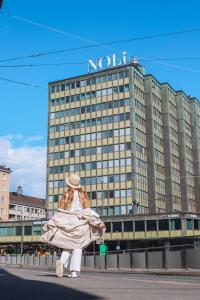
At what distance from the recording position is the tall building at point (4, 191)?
114344mm

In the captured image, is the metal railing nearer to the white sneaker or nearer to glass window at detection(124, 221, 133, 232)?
the white sneaker

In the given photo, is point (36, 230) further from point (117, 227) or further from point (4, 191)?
point (4, 191)

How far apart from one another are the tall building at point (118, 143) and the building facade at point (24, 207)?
3203 cm

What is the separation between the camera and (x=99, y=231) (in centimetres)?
1375

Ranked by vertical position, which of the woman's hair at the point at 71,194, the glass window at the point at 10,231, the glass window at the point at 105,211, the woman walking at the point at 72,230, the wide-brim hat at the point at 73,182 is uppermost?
the glass window at the point at 105,211

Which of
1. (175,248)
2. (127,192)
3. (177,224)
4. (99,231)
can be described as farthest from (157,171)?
(99,231)

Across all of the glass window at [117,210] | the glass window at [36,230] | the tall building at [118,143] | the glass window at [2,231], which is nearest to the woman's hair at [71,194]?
the tall building at [118,143]

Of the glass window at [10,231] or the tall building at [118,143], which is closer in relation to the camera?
the tall building at [118,143]

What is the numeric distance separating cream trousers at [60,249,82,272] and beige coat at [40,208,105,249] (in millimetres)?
164

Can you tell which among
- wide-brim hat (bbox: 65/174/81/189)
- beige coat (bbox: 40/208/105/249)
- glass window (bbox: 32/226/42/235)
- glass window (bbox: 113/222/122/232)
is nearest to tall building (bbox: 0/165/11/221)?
glass window (bbox: 32/226/42/235)

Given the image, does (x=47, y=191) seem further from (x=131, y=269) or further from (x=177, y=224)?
(x=131, y=269)

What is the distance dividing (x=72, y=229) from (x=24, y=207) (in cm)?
11312

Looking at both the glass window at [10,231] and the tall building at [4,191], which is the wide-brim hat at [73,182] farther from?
the tall building at [4,191]

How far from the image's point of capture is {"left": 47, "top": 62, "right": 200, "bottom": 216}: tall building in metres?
84.0
